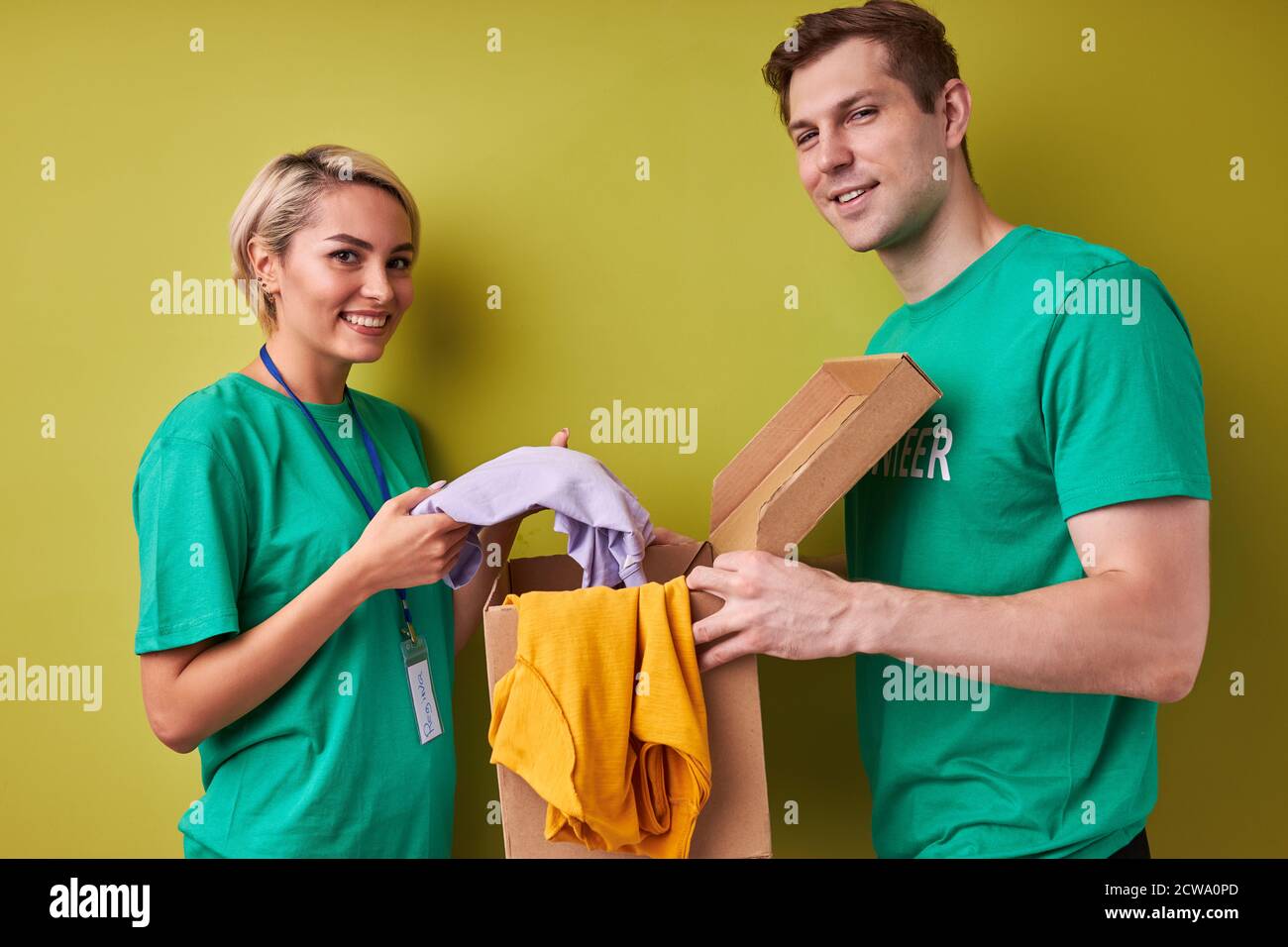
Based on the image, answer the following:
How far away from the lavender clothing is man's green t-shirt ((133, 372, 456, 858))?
28 centimetres

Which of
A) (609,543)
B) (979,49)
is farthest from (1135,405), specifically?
(979,49)

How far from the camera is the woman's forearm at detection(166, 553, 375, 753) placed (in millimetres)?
1253

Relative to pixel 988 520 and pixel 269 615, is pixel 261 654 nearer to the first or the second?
pixel 269 615

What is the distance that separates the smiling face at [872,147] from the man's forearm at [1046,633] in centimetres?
55

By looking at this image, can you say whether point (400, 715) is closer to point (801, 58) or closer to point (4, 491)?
point (4, 491)

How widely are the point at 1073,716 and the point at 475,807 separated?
109cm

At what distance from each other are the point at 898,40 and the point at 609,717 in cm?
104

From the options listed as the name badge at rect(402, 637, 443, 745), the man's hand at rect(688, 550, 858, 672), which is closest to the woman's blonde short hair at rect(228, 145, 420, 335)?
the name badge at rect(402, 637, 443, 745)

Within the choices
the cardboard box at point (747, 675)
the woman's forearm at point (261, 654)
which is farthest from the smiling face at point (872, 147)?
the woman's forearm at point (261, 654)

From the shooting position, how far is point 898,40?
132 cm

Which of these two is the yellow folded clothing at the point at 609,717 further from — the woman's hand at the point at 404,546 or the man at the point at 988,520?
the woman's hand at the point at 404,546

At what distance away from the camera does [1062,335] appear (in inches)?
45.9

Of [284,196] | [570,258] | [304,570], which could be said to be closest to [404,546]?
[304,570]

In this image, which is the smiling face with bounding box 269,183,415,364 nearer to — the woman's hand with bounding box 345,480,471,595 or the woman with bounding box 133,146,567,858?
the woman with bounding box 133,146,567,858
